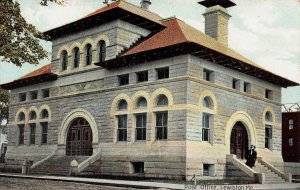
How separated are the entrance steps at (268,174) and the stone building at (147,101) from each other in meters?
1.54

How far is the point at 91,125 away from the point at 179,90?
7882 millimetres

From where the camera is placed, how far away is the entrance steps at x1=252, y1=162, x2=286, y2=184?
26489 millimetres

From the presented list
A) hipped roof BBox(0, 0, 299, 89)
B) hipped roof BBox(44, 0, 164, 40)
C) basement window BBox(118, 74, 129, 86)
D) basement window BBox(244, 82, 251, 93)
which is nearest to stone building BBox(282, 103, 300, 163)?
hipped roof BBox(0, 0, 299, 89)

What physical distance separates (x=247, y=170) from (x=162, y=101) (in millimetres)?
6311

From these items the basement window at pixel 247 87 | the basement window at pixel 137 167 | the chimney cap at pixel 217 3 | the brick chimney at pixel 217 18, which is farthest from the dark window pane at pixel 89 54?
the basement window at pixel 247 87

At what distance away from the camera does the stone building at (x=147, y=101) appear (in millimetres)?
24734

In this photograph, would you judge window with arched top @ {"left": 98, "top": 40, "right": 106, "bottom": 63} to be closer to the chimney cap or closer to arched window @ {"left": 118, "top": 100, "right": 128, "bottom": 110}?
arched window @ {"left": 118, "top": 100, "right": 128, "bottom": 110}

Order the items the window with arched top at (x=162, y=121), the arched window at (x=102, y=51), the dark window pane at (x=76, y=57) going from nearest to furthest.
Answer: the window with arched top at (x=162, y=121)
the arched window at (x=102, y=51)
the dark window pane at (x=76, y=57)

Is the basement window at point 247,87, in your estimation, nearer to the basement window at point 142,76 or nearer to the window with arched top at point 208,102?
the window with arched top at point 208,102

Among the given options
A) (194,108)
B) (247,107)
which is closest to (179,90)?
(194,108)

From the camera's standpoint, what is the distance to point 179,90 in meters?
24.5

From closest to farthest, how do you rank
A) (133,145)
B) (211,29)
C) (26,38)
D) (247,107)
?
(26,38), (133,145), (247,107), (211,29)

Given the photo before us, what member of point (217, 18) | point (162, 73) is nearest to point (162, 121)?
point (162, 73)

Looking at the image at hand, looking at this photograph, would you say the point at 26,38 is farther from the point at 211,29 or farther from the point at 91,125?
the point at 211,29
